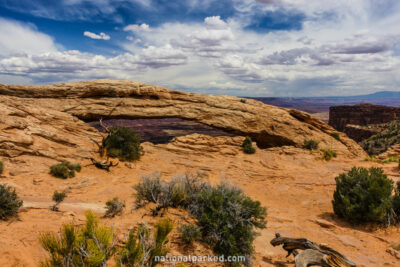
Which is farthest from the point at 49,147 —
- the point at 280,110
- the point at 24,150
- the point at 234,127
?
the point at 280,110

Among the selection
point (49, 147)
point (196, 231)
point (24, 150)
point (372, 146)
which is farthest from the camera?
point (372, 146)

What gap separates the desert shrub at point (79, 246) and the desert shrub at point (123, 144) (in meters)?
11.6

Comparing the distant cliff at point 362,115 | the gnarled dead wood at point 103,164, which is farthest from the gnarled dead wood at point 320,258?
the distant cliff at point 362,115

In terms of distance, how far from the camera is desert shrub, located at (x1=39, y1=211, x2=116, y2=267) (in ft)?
8.13

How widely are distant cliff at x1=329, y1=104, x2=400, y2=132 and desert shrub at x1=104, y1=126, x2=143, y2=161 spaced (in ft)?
216

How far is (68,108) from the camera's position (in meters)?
15.7

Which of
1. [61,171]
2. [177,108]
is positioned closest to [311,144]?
[177,108]

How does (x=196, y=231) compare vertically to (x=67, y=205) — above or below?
above

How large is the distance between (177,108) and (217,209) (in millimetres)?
13347

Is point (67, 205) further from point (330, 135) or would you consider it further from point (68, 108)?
point (330, 135)

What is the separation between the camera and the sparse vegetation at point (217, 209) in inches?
188

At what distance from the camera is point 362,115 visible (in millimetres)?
62250

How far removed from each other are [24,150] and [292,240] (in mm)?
12915

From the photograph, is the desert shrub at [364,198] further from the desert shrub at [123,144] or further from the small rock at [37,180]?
the small rock at [37,180]
